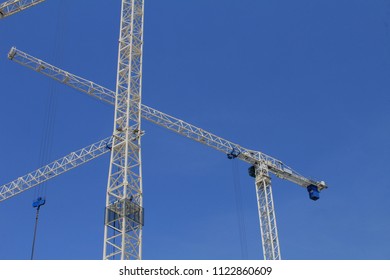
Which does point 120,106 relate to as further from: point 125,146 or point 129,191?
point 129,191

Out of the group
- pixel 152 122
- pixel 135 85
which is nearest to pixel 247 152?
pixel 152 122

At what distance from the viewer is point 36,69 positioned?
90.4 metres

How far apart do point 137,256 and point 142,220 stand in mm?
3748

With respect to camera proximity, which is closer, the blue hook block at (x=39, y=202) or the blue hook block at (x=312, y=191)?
the blue hook block at (x=39, y=202)

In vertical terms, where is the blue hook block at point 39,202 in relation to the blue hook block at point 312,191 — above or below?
below

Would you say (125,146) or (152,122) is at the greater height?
(152,122)

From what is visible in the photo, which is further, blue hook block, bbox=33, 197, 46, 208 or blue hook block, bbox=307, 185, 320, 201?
blue hook block, bbox=307, 185, 320, 201

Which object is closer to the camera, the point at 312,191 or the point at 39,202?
the point at 39,202

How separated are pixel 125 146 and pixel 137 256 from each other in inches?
466

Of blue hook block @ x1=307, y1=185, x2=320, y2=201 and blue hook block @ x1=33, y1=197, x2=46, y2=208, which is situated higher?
blue hook block @ x1=307, y1=185, x2=320, y2=201
